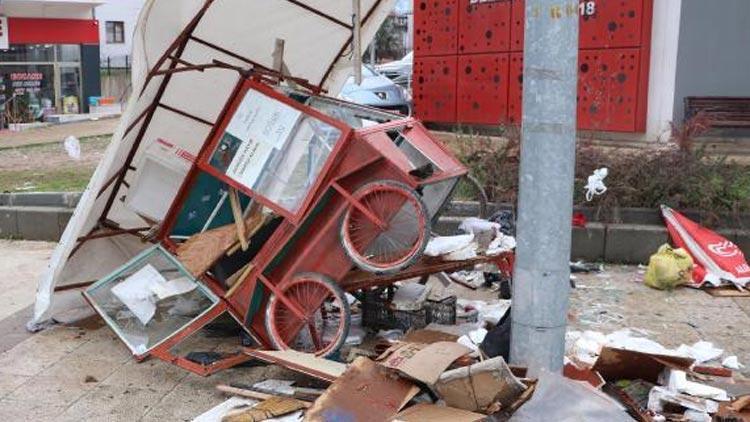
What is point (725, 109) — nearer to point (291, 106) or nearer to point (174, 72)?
point (291, 106)

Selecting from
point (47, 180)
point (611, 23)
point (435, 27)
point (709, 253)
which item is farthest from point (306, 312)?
point (435, 27)

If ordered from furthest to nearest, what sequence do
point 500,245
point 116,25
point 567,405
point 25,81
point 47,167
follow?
point 116,25 → point 25,81 → point 47,167 → point 500,245 → point 567,405

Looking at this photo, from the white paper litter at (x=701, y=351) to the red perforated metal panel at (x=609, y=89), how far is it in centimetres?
695

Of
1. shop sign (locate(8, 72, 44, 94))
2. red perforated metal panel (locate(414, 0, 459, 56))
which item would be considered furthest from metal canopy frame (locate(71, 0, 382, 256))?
shop sign (locate(8, 72, 44, 94))

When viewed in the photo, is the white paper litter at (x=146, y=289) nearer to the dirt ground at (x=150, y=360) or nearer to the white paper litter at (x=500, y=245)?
the dirt ground at (x=150, y=360)

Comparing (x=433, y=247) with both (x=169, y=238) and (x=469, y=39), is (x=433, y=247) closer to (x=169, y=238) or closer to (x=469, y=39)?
(x=169, y=238)

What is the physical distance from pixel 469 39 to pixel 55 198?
772 cm

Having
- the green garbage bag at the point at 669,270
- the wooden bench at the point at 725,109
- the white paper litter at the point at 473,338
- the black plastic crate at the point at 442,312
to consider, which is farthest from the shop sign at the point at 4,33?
the white paper litter at the point at 473,338

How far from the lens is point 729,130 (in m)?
12.0

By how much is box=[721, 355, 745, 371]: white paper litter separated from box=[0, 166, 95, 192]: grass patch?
714 centimetres

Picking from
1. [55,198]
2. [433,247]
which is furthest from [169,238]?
[55,198]

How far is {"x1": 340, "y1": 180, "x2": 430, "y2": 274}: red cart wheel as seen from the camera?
4508 mm

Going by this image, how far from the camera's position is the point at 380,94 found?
16078 millimetres

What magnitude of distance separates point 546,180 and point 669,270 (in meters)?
3.07
